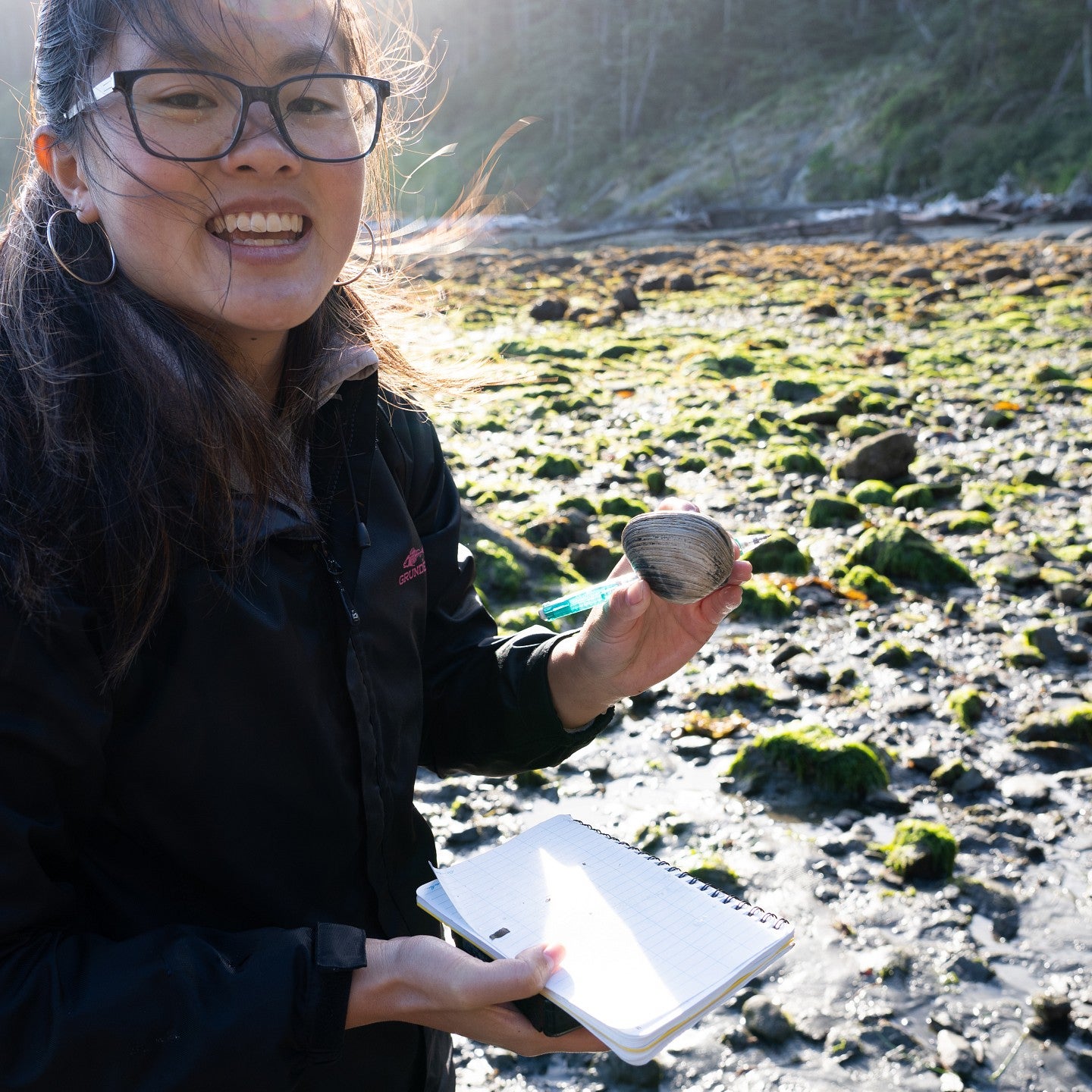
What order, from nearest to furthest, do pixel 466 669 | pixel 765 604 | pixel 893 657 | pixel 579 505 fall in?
1. pixel 466 669
2. pixel 893 657
3. pixel 765 604
4. pixel 579 505

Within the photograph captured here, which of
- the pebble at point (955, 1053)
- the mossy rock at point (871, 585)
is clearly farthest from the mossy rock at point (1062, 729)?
the pebble at point (955, 1053)

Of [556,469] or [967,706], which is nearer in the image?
[967,706]

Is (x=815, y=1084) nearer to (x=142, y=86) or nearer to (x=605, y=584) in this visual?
(x=605, y=584)

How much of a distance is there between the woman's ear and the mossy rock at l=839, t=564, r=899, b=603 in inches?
221

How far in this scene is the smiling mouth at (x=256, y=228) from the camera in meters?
1.89

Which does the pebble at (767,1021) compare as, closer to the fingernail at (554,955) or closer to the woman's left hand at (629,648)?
the woman's left hand at (629,648)

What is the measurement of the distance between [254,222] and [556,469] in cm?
772

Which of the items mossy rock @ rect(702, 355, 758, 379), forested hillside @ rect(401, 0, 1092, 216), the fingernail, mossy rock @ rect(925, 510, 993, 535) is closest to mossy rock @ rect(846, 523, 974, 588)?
mossy rock @ rect(925, 510, 993, 535)

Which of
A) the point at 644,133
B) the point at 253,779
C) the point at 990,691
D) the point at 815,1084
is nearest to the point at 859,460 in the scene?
the point at 990,691

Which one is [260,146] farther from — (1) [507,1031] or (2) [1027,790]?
(2) [1027,790]

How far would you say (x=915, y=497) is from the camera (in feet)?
27.4

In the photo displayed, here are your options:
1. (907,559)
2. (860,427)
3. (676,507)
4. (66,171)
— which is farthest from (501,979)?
(860,427)

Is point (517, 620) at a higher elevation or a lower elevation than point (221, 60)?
lower

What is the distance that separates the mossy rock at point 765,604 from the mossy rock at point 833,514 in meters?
1.43
